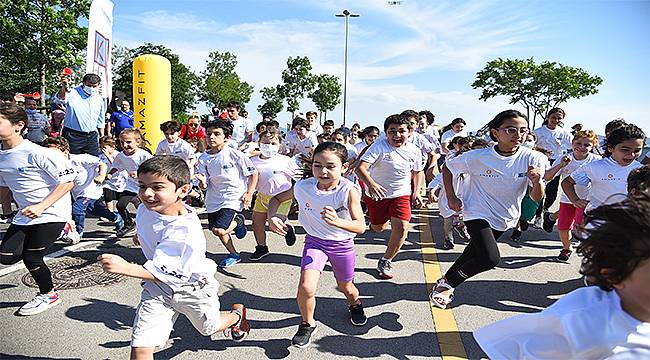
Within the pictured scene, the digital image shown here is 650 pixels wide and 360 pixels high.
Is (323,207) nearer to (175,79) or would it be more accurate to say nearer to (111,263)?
(111,263)

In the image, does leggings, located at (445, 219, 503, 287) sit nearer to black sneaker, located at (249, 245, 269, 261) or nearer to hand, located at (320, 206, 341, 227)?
hand, located at (320, 206, 341, 227)

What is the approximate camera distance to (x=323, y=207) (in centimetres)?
362

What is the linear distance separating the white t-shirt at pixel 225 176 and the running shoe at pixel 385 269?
1.76 metres

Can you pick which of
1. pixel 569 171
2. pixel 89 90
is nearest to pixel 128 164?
pixel 89 90

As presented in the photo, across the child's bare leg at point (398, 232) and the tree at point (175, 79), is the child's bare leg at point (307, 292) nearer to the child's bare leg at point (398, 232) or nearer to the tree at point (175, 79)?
the child's bare leg at point (398, 232)

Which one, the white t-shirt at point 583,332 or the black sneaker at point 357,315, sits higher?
the white t-shirt at point 583,332

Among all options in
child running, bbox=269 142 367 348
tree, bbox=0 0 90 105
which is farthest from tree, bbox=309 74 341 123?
child running, bbox=269 142 367 348

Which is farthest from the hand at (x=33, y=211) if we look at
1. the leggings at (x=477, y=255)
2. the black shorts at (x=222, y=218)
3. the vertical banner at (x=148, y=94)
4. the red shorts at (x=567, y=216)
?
the vertical banner at (x=148, y=94)

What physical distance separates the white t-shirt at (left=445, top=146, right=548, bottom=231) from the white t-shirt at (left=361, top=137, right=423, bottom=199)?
1.14 meters

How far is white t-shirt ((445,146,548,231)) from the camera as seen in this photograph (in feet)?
13.1

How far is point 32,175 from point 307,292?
2.57 m

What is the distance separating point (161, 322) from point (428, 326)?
215cm

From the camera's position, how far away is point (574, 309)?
1.56m

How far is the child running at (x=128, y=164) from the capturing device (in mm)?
6188
